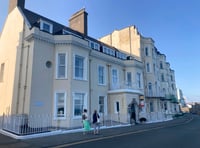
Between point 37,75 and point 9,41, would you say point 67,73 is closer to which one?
point 37,75

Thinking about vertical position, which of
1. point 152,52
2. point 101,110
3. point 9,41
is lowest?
point 101,110

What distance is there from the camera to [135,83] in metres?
25.2

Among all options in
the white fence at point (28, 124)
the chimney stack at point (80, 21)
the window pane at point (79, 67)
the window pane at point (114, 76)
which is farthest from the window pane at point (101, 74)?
the chimney stack at point (80, 21)

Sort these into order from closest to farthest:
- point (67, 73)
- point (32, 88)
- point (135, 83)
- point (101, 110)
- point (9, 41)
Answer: point (32, 88) → point (67, 73) → point (9, 41) → point (101, 110) → point (135, 83)

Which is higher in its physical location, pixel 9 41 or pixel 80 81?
pixel 9 41

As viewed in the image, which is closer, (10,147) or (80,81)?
(10,147)

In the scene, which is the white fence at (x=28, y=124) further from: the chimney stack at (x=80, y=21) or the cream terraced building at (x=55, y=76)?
the chimney stack at (x=80, y=21)

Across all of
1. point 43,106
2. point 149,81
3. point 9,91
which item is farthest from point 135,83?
point 9,91

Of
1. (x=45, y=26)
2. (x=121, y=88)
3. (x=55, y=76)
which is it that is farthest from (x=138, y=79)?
(x=45, y=26)

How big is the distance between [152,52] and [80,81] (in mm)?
19468

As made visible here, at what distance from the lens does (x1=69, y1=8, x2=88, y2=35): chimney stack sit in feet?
85.8

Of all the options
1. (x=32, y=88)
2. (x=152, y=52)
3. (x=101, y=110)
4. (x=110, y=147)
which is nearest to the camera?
(x=110, y=147)

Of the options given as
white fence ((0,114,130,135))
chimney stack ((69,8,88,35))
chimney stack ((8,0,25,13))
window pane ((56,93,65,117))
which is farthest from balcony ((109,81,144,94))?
chimney stack ((8,0,25,13))

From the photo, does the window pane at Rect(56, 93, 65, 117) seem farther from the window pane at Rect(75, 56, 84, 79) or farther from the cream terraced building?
the window pane at Rect(75, 56, 84, 79)
